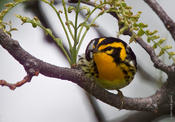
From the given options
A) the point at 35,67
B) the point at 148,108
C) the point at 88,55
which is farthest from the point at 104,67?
the point at 35,67

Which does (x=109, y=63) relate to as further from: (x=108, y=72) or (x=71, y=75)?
(x=71, y=75)

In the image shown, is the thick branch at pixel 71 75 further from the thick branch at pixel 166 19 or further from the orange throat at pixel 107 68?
the thick branch at pixel 166 19

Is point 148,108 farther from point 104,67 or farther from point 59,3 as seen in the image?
point 59,3

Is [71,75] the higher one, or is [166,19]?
[166,19]

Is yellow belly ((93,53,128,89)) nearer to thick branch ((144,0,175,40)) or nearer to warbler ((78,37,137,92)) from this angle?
warbler ((78,37,137,92))

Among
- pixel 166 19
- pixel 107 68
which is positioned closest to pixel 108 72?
pixel 107 68

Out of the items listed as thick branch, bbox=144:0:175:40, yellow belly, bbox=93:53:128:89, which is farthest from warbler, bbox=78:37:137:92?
thick branch, bbox=144:0:175:40
